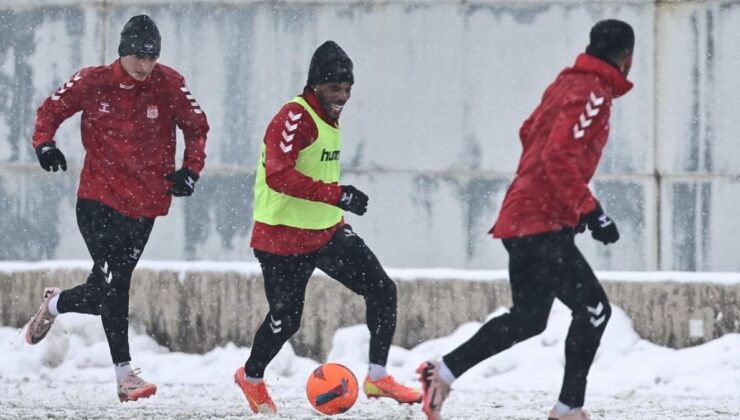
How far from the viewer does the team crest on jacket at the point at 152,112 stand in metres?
8.81

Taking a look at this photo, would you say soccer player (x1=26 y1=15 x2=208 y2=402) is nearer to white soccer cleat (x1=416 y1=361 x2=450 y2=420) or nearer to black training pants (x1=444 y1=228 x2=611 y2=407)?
white soccer cleat (x1=416 y1=361 x2=450 y2=420)

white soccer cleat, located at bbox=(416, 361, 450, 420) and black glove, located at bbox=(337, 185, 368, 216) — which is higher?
black glove, located at bbox=(337, 185, 368, 216)

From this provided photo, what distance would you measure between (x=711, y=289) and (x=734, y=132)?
108cm

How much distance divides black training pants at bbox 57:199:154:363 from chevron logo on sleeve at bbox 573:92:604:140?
2.84 m

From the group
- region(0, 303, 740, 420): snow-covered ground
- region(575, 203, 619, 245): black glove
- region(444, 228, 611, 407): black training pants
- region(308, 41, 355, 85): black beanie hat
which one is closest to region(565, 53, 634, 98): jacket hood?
region(575, 203, 619, 245): black glove

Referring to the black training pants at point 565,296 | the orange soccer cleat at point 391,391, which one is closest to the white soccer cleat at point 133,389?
the orange soccer cleat at point 391,391

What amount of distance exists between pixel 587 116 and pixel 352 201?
1.45 m

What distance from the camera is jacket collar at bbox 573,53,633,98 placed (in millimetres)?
7180

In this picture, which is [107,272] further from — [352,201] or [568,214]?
A: [568,214]

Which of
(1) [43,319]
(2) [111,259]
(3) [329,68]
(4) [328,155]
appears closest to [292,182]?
(4) [328,155]

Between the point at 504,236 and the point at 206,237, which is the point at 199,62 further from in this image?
the point at 504,236

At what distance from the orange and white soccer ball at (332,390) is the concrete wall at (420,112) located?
112 inches

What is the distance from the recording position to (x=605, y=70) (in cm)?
718

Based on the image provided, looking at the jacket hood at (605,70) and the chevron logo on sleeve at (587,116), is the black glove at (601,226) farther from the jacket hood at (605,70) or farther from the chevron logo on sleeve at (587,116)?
the jacket hood at (605,70)
